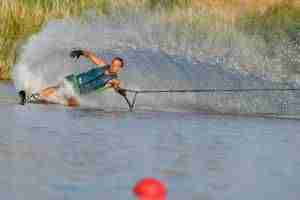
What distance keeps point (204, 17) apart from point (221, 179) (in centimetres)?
1296

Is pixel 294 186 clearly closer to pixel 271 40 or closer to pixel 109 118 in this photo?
pixel 109 118

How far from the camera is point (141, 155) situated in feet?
34.0

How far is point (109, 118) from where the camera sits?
47.1 feet

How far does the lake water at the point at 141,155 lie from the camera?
8391 millimetres

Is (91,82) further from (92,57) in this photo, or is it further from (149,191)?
(149,191)

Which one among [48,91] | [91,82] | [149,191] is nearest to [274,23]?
[91,82]

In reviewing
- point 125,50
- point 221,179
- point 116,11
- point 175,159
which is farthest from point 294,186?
point 116,11

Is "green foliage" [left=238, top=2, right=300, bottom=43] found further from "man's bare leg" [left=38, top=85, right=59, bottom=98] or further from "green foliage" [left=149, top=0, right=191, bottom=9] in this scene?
"man's bare leg" [left=38, top=85, right=59, bottom=98]

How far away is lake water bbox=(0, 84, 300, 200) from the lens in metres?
8.39

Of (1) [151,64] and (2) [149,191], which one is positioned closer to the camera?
(2) [149,191]

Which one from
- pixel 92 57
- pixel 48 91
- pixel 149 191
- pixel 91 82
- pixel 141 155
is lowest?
pixel 48 91

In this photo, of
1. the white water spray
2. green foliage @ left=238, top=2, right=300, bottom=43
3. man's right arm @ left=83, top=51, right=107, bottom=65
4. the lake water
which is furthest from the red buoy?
green foliage @ left=238, top=2, right=300, bottom=43

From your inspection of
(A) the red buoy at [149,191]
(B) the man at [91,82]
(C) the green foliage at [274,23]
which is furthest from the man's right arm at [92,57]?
(A) the red buoy at [149,191]

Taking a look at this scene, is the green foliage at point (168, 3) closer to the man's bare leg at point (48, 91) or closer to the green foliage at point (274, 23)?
the green foliage at point (274, 23)
